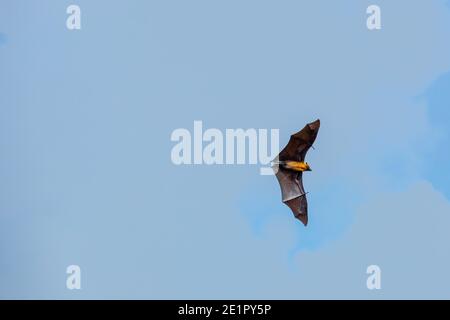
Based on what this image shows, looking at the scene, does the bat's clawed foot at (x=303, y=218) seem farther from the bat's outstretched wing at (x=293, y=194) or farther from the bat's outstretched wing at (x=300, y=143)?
the bat's outstretched wing at (x=300, y=143)

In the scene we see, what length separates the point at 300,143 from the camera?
743 centimetres

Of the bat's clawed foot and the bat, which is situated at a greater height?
the bat

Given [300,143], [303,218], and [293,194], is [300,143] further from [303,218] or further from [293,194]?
[303,218]

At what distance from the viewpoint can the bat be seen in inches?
292

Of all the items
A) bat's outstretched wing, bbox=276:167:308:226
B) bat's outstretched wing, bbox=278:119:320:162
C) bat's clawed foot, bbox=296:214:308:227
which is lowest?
bat's clawed foot, bbox=296:214:308:227

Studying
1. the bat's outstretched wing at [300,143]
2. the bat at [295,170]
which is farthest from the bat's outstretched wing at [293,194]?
the bat's outstretched wing at [300,143]

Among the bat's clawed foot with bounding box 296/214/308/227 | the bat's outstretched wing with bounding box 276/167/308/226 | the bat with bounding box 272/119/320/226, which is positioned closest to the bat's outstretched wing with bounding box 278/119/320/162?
the bat with bounding box 272/119/320/226

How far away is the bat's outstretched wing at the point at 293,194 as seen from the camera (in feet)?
24.5

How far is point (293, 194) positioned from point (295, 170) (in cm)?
29

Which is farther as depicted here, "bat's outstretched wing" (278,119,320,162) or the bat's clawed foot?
the bat's clawed foot

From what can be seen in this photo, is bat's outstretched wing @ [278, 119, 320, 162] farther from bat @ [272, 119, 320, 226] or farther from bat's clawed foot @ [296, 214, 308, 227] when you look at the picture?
bat's clawed foot @ [296, 214, 308, 227]

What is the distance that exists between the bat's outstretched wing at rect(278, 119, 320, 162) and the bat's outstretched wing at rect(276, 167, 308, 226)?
6.8 inches
